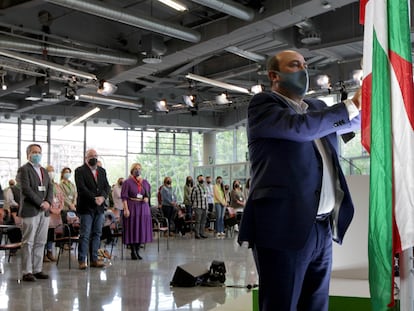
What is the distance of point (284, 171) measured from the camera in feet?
5.80

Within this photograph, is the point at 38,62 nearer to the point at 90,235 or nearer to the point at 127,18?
the point at 127,18

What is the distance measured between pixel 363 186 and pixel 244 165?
1610 cm

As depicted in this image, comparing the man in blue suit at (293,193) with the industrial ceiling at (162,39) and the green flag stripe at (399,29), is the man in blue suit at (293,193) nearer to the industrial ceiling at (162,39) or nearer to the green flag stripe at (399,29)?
the green flag stripe at (399,29)

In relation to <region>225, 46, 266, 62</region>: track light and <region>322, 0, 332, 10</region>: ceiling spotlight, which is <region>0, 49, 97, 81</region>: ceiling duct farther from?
<region>322, 0, 332, 10</region>: ceiling spotlight

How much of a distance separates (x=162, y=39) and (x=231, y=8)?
123 inches

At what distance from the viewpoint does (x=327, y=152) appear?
1.94m

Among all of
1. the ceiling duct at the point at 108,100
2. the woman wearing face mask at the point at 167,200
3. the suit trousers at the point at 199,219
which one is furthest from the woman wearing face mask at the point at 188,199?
the ceiling duct at the point at 108,100

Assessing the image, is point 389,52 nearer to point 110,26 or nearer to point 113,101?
point 110,26

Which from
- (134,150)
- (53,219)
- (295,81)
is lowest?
(53,219)

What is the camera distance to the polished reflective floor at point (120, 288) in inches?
188

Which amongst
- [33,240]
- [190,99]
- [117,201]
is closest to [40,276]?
[33,240]

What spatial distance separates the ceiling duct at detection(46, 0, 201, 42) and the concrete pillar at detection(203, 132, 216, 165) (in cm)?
1198

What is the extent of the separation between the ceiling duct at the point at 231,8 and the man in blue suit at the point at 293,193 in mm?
6271

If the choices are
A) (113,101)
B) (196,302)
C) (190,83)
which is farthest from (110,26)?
(196,302)
